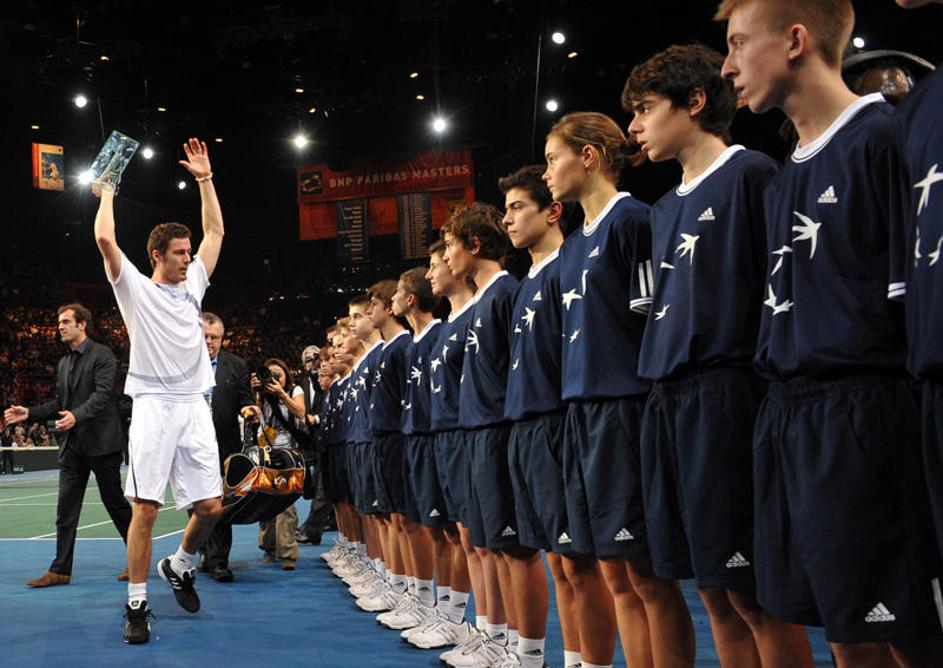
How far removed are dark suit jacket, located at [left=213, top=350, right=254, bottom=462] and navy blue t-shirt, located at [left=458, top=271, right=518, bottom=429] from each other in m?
4.03

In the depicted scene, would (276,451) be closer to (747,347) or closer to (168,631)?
(168,631)

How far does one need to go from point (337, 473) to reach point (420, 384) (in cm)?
280

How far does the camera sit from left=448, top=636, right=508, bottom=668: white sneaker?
13.2 feet

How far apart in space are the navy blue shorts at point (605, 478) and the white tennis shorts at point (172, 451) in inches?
117

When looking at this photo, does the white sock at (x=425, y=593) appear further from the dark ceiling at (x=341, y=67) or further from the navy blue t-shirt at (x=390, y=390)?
the dark ceiling at (x=341, y=67)

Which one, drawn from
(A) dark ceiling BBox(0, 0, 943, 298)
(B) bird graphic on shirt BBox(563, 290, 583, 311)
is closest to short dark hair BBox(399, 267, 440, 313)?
(B) bird graphic on shirt BBox(563, 290, 583, 311)

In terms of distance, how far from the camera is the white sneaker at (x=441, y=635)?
15.1 ft

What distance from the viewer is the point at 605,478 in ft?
9.14

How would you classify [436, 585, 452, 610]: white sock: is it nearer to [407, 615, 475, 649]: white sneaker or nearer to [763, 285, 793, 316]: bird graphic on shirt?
[407, 615, 475, 649]: white sneaker

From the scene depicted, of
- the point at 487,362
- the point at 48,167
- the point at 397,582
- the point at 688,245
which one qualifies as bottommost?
the point at 397,582

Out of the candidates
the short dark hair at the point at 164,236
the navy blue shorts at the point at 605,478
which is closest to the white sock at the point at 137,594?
the short dark hair at the point at 164,236

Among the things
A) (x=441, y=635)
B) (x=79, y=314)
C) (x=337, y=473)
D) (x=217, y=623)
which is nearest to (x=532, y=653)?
(x=441, y=635)

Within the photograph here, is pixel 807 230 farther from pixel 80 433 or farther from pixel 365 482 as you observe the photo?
pixel 80 433

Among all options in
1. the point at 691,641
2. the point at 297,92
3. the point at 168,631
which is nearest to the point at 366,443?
the point at 168,631
